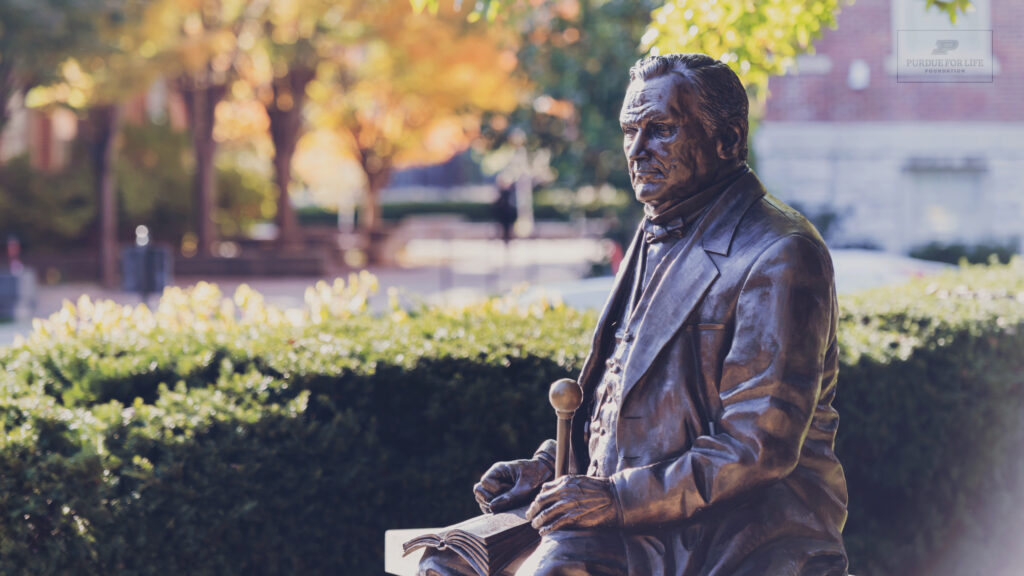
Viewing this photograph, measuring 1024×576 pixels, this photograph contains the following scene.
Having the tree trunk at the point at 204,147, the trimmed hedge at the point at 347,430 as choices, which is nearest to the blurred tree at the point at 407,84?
the tree trunk at the point at 204,147

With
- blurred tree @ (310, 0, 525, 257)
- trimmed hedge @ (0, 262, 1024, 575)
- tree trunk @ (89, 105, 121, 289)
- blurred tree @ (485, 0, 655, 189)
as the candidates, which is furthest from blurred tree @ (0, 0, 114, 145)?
trimmed hedge @ (0, 262, 1024, 575)

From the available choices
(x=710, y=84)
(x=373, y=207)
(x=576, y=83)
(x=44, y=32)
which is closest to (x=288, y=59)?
(x=44, y=32)

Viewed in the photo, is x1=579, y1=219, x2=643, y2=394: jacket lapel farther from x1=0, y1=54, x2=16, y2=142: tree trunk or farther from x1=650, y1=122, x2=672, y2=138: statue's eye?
x1=0, y1=54, x2=16, y2=142: tree trunk

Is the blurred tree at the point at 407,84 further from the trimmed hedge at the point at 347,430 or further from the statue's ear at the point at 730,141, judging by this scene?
the statue's ear at the point at 730,141

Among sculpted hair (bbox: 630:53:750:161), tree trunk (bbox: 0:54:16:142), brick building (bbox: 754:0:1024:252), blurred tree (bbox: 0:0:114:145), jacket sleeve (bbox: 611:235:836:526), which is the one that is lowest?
jacket sleeve (bbox: 611:235:836:526)

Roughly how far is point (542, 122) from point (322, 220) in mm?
27206

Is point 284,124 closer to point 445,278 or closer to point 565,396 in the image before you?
point 445,278

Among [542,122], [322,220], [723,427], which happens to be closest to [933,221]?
[542,122]

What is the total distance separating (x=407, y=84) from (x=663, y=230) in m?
21.6

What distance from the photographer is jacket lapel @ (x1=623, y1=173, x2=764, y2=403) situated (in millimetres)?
2691

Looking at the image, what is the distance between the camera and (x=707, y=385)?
267cm

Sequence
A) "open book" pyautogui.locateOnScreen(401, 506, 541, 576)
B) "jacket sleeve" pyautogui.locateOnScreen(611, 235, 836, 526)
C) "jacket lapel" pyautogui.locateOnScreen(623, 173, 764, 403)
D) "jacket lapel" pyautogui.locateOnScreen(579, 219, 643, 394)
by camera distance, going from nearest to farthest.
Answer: "jacket sleeve" pyautogui.locateOnScreen(611, 235, 836, 526)
"jacket lapel" pyautogui.locateOnScreen(623, 173, 764, 403)
"open book" pyautogui.locateOnScreen(401, 506, 541, 576)
"jacket lapel" pyautogui.locateOnScreen(579, 219, 643, 394)

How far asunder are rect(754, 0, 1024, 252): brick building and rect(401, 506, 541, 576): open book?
1704cm

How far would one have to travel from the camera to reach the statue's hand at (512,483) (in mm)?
3045
